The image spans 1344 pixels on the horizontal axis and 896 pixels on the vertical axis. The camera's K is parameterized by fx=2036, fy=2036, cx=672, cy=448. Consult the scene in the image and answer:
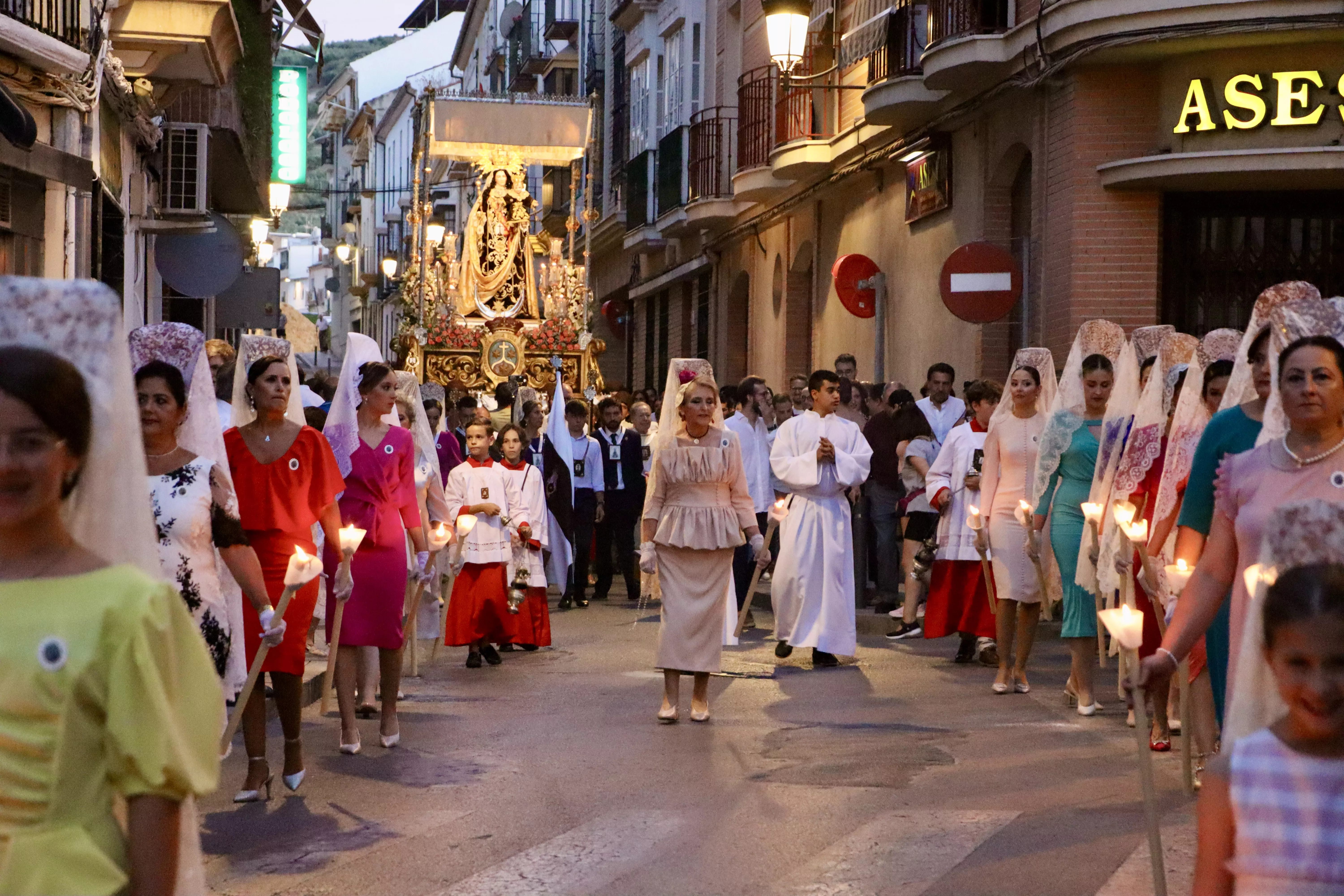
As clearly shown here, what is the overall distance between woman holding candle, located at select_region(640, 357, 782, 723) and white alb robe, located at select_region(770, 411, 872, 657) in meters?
2.25

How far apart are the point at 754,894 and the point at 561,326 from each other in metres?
21.6

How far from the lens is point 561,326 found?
1096 inches

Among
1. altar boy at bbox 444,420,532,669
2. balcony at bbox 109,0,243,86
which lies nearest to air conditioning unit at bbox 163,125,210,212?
balcony at bbox 109,0,243,86

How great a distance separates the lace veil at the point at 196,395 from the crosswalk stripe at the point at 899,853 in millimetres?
2470

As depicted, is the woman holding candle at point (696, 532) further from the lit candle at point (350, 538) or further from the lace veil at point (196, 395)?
the lace veil at point (196, 395)

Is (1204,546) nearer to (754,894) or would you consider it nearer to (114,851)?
(754,894)

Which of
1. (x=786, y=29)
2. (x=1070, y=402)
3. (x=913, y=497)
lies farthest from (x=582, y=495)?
(x=1070, y=402)

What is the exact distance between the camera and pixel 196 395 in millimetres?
7613

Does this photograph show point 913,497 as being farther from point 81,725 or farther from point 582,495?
point 81,725

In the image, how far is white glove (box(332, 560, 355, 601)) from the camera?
8914mm

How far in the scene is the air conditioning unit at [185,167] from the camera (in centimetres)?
2378

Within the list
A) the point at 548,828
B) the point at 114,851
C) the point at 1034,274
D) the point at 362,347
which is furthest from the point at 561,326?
the point at 114,851

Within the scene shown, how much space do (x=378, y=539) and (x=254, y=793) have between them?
1.91 meters

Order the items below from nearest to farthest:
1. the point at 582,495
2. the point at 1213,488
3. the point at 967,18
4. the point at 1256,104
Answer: the point at 1213,488, the point at 1256,104, the point at 582,495, the point at 967,18
